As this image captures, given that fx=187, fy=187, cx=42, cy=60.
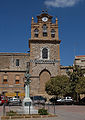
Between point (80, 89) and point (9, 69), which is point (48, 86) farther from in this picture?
point (9, 69)

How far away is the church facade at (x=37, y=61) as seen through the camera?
39.4m

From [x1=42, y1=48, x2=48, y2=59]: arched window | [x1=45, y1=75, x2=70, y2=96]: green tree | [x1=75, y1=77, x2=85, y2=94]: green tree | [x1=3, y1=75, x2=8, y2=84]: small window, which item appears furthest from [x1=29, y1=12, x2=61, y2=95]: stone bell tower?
[x1=75, y1=77, x2=85, y2=94]: green tree

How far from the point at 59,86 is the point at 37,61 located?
9.20 metres

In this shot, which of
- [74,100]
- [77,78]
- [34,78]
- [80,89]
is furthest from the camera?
[34,78]

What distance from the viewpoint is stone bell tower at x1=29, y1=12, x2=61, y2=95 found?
39.1 meters

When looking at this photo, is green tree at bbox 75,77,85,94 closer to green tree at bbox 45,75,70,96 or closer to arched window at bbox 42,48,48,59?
green tree at bbox 45,75,70,96

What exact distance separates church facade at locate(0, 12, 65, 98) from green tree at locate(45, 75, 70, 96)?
5277 millimetres

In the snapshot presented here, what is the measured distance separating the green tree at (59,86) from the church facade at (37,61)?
208 inches

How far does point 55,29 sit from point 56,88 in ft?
50.9

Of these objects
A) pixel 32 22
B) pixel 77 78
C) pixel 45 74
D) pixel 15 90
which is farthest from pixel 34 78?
pixel 32 22

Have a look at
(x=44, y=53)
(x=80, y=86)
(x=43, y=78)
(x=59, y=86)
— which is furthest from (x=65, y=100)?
(x=44, y=53)

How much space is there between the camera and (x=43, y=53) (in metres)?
40.6

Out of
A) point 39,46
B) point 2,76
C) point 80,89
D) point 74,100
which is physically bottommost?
point 74,100

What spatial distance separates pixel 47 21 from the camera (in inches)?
1697
